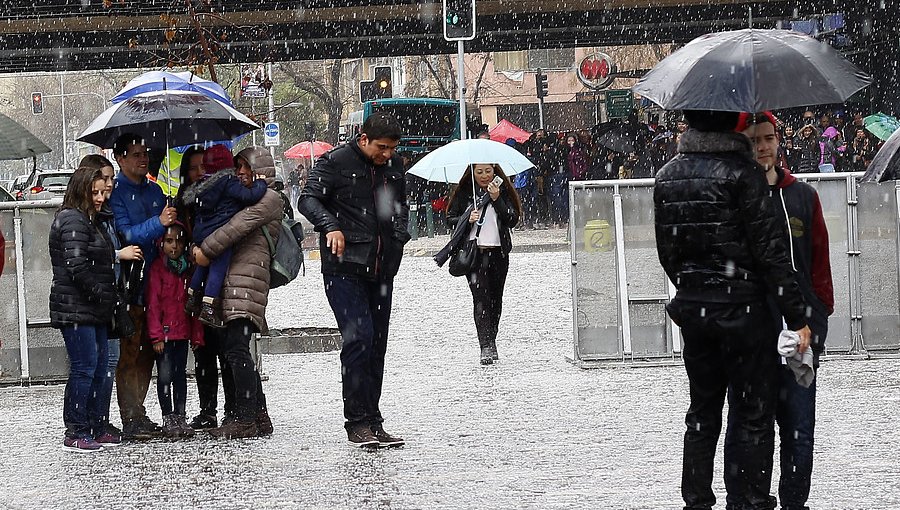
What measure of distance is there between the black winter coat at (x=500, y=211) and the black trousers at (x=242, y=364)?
13.4 ft

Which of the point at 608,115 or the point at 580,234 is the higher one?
the point at 608,115

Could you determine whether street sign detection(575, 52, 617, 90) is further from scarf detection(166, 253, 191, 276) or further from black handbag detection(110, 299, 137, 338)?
black handbag detection(110, 299, 137, 338)

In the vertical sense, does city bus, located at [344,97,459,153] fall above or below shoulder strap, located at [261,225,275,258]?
above

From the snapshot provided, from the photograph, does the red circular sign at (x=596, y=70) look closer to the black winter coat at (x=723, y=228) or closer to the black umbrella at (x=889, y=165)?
the black umbrella at (x=889, y=165)

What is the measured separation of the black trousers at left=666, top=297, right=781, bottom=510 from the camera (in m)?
6.31

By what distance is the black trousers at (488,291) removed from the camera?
43.0 ft

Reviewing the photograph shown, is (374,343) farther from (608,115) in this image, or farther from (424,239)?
(608,115)

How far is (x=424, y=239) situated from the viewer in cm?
3366

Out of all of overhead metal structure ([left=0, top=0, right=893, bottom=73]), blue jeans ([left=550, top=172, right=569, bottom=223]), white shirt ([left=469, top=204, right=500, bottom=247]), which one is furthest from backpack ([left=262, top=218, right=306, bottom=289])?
blue jeans ([left=550, top=172, right=569, bottom=223])

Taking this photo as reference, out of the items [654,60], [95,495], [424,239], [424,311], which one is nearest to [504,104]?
[654,60]

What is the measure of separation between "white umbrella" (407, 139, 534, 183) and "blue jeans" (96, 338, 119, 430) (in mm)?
4065

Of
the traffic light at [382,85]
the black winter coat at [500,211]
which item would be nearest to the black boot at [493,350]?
the black winter coat at [500,211]

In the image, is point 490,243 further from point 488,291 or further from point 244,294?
point 244,294

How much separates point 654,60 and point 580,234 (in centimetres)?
5095
